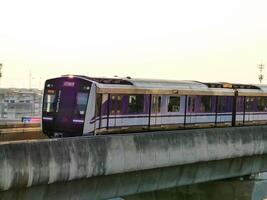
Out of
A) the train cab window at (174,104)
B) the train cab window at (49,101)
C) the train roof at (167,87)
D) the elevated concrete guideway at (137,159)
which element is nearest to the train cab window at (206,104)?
the train roof at (167,87)

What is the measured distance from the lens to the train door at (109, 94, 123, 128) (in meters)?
20.3

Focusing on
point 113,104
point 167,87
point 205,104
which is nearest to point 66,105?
point 113,104

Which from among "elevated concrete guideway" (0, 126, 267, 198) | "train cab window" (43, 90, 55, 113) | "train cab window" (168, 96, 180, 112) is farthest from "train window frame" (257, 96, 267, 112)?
"train cab window" (43, 90, 55, 113)

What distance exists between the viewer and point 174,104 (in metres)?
24.1

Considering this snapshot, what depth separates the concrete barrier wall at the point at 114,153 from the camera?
1190cm

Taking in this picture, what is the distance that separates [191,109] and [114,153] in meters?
11.0

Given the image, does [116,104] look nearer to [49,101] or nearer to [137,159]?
[49,101]

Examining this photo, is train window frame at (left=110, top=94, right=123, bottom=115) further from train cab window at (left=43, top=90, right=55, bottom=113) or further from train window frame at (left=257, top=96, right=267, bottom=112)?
train window frame at (left=257, top=96, right=267, bottom=112)

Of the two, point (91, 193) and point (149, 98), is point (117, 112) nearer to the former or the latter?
point (149, 98)

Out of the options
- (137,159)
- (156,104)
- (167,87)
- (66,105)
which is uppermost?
(167,87)

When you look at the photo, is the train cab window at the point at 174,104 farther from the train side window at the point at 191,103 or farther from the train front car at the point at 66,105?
the train front car at the point at 66,105

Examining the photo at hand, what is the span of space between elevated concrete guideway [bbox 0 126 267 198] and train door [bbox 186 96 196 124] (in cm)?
470

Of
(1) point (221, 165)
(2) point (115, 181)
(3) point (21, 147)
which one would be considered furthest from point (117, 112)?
(3) point (21, 147)

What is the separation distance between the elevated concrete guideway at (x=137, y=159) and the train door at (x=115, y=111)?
3.95 meters
